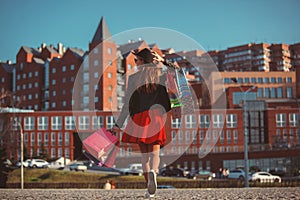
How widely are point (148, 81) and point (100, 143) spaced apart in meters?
1.34

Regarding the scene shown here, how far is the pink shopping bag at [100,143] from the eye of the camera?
7.62 metres

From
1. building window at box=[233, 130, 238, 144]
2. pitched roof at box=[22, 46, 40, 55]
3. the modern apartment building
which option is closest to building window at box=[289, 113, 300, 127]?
the modern apartment building

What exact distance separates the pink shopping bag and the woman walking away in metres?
0.52

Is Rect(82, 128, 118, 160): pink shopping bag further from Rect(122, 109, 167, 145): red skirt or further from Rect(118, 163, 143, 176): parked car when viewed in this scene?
Rect(118, 163, 143, 176): parked car

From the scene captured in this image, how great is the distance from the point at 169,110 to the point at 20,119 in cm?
7457

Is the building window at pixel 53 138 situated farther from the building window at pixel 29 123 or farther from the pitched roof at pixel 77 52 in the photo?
the pitched roof at pixel 77 52

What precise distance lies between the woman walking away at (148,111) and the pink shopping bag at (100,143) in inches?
20.6

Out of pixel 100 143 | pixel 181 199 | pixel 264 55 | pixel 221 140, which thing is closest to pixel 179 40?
pixel 100 143

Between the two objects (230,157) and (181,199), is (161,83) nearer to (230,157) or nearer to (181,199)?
(181,199)

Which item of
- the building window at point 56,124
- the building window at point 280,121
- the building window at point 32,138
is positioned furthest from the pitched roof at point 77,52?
the building window at point 280,121

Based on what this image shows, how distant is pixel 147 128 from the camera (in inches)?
278

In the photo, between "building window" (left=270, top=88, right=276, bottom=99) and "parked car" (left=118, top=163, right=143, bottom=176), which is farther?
"building window" (left=270, top=88, right=276, bottom=99)

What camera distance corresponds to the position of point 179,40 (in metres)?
8.26

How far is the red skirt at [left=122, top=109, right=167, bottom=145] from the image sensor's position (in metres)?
7.06
